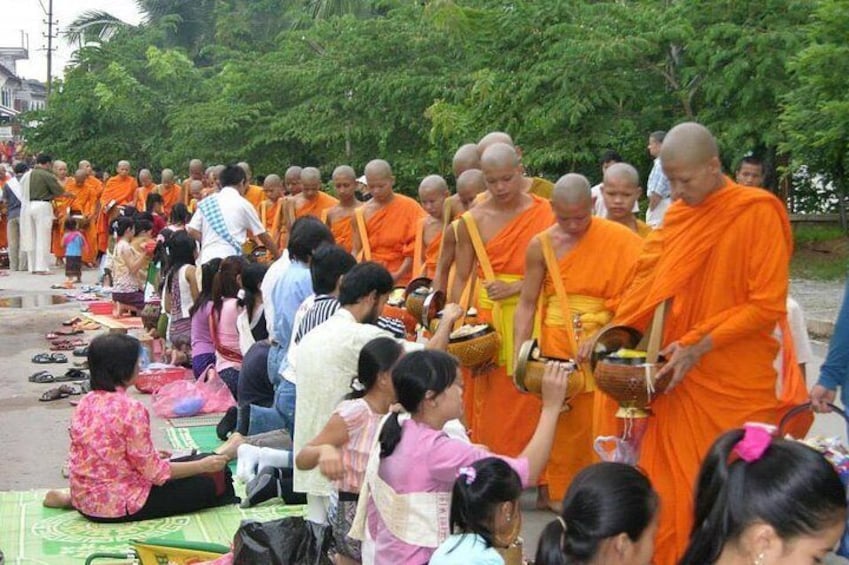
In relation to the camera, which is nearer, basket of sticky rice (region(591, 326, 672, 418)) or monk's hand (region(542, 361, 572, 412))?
monk's hand (region(542, 361, 572, 412))

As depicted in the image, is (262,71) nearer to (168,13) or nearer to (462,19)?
(462,19)

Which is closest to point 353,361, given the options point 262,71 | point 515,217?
point 515,217

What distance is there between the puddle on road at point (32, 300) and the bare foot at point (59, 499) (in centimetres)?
1067

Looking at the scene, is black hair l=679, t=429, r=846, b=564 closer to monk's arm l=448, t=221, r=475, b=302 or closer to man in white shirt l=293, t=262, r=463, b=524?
man in white shirt l=293, t=262, r=463, b=524

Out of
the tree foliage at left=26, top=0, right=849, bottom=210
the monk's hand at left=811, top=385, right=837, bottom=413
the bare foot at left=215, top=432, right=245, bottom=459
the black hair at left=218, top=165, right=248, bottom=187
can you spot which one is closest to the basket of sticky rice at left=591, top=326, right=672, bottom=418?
the monk's hand at left=811, top=385, right=837, bottom=413

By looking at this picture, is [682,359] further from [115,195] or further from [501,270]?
[115,195]

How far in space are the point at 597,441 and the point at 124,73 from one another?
88.7 ft

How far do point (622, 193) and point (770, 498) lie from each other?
17.2 ft

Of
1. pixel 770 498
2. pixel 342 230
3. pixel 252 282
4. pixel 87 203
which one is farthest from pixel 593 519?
pixel 87 203

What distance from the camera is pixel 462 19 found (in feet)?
63.0

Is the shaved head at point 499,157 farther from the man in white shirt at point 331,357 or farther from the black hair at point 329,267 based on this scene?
the man in white shirt at point 331,357

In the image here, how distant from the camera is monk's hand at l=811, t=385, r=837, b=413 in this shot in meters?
5.52

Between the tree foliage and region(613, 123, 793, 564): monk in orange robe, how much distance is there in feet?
26.2

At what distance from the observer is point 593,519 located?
3182mm
